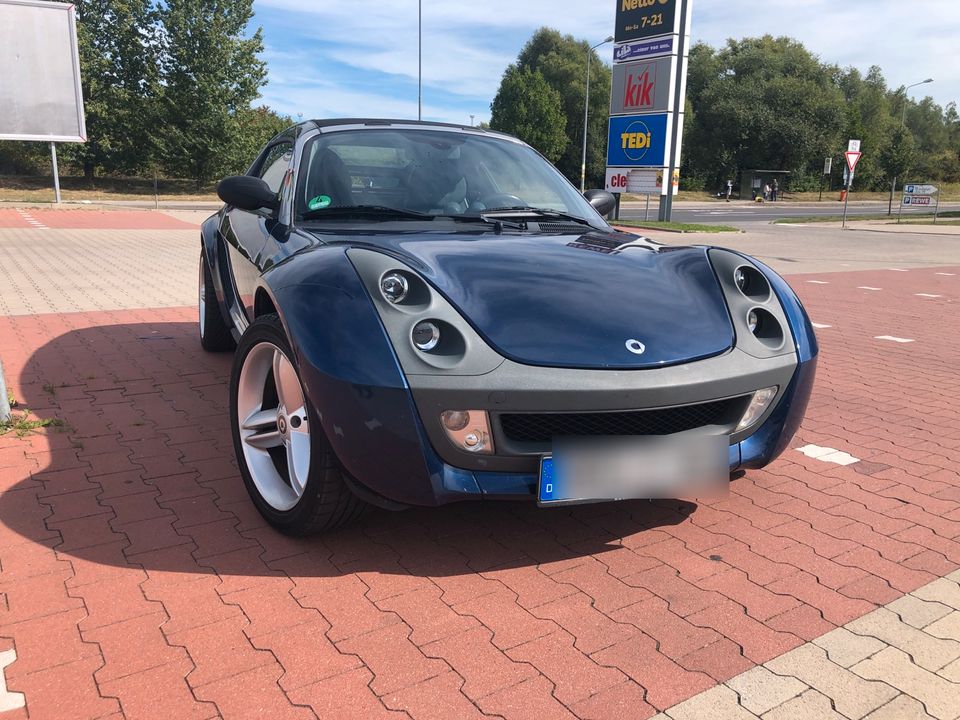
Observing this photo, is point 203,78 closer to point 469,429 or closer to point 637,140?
point 637,140

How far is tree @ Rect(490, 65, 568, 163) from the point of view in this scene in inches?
2197

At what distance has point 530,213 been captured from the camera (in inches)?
144

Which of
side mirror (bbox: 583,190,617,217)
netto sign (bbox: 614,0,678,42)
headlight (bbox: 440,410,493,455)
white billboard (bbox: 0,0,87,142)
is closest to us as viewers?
headlight (bbox: 440,410,493,455)

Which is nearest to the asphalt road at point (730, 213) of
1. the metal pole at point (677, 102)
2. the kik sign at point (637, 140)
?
the kik sign at point (637, 140)

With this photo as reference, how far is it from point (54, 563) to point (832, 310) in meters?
8.24

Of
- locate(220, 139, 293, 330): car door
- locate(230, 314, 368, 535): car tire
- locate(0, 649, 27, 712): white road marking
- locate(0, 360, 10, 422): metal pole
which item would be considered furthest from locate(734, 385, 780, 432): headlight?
locate(0, 360, 10, 422): metal pole

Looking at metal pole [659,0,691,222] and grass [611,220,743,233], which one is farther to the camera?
grass [611,220,743,233]

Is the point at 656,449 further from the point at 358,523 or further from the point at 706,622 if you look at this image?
the point at 358,523

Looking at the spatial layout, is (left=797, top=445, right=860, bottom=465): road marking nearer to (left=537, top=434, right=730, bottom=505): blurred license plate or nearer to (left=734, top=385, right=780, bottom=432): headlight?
(left=734, top=385, right=780, bottom=432): headlight

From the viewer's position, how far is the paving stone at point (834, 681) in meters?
1.98

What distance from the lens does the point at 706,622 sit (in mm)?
2344

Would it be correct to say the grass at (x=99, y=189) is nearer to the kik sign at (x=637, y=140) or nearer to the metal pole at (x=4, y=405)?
the kik sign at (x=637, y=140)

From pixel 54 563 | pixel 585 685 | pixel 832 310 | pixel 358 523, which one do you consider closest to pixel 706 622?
pixel 585 685

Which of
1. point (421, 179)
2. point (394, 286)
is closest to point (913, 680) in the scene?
point (394, 286)
